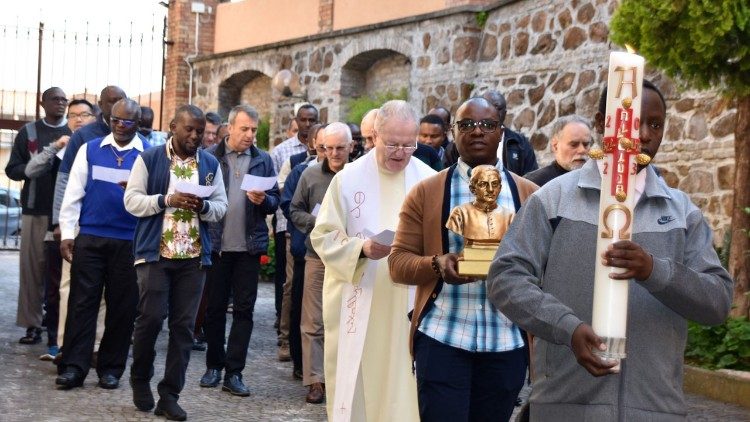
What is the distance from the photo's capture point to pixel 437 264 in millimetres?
4711

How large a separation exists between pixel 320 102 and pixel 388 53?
198 centimetres

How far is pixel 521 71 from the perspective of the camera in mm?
15664

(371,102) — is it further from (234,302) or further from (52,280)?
(234,302)

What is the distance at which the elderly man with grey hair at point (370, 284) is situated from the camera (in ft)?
20.1

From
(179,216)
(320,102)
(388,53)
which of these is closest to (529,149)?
(179,216)

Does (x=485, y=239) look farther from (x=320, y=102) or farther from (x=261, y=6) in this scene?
(x=261, y=6)

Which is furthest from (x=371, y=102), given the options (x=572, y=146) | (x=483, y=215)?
(x=483, y=215)

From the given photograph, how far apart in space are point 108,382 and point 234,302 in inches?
43.4

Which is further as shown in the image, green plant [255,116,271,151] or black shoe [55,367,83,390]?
green plant [255,116,271,151]

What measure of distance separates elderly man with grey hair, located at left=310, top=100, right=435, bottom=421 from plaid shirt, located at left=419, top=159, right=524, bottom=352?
1.07 metres

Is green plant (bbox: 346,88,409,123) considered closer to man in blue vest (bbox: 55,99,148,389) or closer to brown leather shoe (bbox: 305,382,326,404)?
man in blue vest (bbox: 55,99,148,389)

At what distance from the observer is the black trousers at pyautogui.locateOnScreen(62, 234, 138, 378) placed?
8922 mm

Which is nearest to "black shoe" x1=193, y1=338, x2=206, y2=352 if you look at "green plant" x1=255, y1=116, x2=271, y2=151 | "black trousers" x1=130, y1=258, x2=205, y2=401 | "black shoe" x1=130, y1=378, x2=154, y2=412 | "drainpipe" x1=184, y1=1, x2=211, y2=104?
"black shoe" x1=130, y1=378, x2=154, y2=412

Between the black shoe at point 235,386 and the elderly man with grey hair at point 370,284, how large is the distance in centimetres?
240
